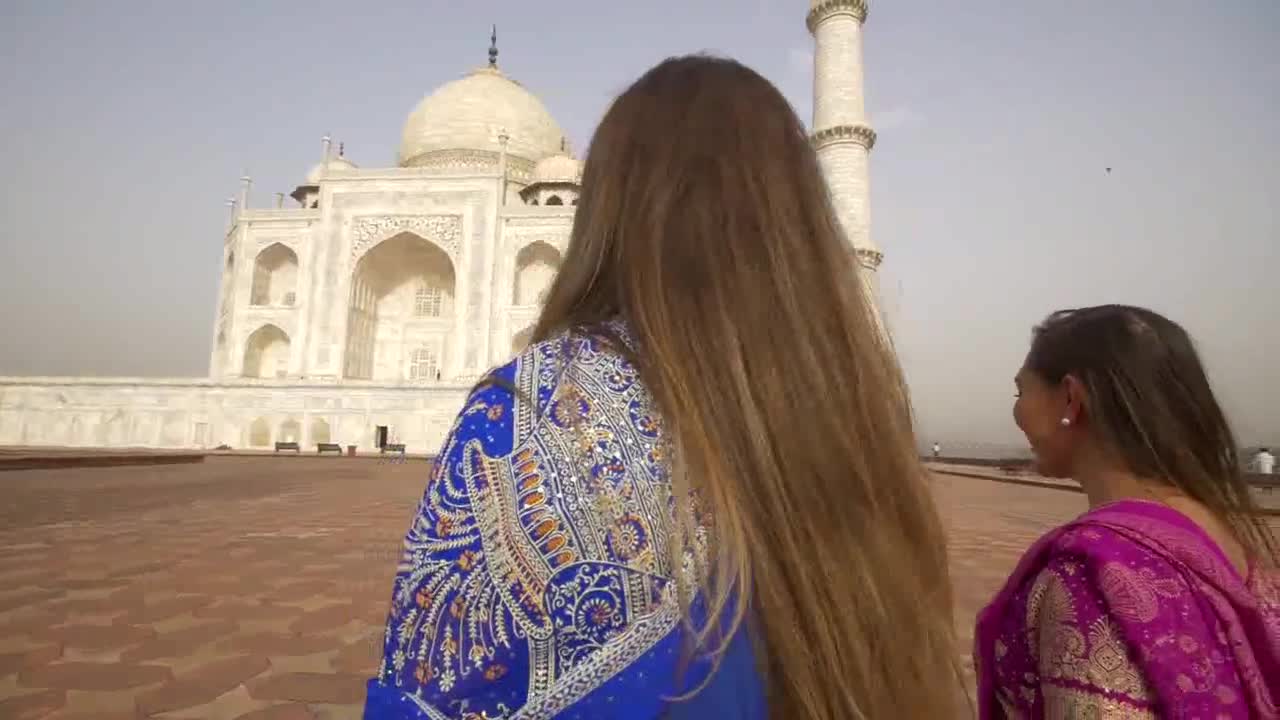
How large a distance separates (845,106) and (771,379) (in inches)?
706

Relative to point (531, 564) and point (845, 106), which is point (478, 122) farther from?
point (531, 564)

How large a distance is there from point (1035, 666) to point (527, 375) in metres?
0.81

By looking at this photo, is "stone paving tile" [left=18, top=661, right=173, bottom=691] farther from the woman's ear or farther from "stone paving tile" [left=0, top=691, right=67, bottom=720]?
the woman's ear

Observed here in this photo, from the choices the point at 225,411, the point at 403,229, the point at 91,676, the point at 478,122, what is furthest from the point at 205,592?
the point at 478,122

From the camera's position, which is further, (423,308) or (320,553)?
(423,308)

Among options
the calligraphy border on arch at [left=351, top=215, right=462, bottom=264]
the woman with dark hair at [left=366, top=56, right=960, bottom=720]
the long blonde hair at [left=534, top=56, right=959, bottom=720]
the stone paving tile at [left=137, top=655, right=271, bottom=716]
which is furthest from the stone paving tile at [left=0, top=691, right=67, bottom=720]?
the calligraphy border on arch at [left=351, top=215, right=462, bottom=264]

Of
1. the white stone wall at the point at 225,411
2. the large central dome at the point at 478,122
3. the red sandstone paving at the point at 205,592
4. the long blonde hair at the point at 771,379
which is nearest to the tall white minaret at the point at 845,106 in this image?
the white stone wall at the point at 225,411

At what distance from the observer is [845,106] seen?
17250 mm

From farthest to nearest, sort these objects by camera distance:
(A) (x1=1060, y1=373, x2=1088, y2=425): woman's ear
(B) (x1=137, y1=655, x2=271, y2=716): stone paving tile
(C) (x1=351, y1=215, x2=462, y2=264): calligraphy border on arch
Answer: (C) (x1=351, y1=215, x2=462, y2=264): calligraphy border on arch, (B) (x1=137, y1=655, x2=271, y2=716): stone paving tile, (A) (x1=1060, y1=373, x2=1088, y2=425): woman's ear

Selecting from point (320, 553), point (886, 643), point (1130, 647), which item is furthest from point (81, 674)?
point (1130, 647)

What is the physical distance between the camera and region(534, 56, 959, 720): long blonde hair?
2.30ft

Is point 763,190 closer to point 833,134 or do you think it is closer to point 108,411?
point 833,134

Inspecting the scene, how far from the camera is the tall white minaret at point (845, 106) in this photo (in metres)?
17.2

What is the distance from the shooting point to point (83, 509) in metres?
5.45
